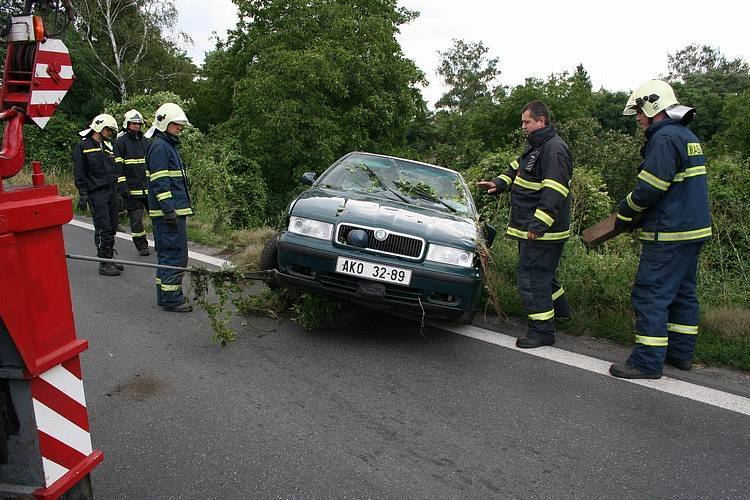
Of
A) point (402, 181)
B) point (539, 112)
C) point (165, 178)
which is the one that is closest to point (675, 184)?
point (539, 112)

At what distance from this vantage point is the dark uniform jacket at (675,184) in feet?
13.1

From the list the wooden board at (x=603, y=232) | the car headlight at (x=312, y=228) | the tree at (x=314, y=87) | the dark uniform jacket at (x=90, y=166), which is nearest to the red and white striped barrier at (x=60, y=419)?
the car headlight at (x=312, y=228)

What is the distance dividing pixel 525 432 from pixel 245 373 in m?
1.86

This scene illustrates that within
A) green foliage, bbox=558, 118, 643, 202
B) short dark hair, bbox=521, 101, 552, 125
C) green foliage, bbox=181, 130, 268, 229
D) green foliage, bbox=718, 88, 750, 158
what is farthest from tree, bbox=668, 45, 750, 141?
short dark hair, bbox=521, 101, 552, 125

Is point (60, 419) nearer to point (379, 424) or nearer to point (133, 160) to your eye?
point (379, 424)

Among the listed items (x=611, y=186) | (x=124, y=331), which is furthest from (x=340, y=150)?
(x=124, y=331)

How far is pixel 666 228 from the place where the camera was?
13.3 feet

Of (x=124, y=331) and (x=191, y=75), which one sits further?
(x=191, y=75)

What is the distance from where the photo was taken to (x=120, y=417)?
10.7 ft

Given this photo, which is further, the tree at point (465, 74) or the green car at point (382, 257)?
the tree at point (465, 74)

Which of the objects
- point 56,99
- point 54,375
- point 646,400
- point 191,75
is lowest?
point 646,400

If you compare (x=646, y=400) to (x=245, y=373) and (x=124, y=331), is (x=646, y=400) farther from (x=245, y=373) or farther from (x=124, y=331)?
(x=124, y=331)

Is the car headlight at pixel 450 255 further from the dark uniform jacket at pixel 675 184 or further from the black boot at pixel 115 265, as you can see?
the black boot at pixel 115 265

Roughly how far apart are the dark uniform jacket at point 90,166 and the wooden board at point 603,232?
583cm
